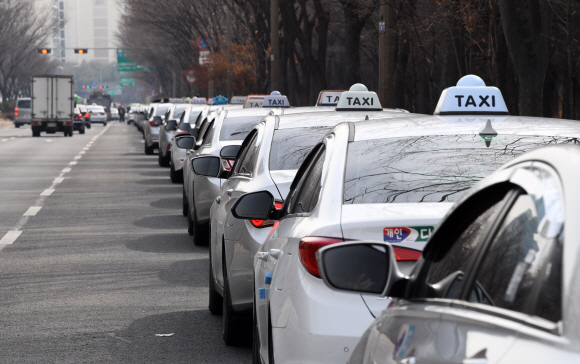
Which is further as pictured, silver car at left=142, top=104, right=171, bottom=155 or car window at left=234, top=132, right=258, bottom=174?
silver car at left=142, top=104, right=171, bottom=155

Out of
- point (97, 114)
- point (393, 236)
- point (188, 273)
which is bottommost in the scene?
point (97, 114)

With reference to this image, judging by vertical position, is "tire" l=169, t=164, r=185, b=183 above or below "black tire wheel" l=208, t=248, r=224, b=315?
below

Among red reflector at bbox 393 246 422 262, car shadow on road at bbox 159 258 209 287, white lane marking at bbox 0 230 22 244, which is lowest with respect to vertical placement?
white lane marking at bbox 0 230 22 244

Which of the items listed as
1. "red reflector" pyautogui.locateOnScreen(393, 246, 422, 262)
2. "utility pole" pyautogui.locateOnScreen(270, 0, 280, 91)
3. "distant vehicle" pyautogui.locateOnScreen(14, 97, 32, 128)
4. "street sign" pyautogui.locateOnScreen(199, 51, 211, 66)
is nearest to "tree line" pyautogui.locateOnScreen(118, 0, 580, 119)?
"utility pole" pyautogui.locateOnScreen(270, 0, 280, 91)

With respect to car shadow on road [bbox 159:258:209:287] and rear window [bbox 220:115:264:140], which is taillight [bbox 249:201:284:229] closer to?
car shadow on road [bbox 159:258:209:287]

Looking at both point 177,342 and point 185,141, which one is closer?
point 177,342

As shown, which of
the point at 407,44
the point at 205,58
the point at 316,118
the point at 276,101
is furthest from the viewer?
the point at 205,58

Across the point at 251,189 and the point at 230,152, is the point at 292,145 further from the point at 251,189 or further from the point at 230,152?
the point at 230,152

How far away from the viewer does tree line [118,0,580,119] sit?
16844 mm

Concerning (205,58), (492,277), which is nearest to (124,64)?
(205,58)

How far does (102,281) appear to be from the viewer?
9.34 metres

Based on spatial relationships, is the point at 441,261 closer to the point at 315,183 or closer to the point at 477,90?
the point at 315,183

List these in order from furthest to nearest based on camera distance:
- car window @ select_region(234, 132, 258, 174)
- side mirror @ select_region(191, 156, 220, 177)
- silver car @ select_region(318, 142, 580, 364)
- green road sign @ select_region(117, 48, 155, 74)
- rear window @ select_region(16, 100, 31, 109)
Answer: green road sign @ select_region(117, 48, 155, 74)
rear window @ select_region(16, 100, 31, 109)
side mirror @ select_region(191, 156, 220, 177)
car window @ select_region(234, 132, 258, 174)
silver car @ select_region(318, 142, 580, 364)

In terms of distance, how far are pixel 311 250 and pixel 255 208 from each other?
1.52 m
